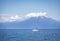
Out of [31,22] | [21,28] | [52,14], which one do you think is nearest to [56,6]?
[52,14]

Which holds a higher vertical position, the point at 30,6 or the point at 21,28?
the point at 30,6

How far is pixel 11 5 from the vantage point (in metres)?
1.81

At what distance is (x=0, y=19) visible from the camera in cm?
177

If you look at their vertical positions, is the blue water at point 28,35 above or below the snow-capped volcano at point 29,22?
below

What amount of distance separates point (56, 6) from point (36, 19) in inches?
13.4

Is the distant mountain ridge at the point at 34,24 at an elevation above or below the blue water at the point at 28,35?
above

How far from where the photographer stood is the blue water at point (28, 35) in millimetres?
1747

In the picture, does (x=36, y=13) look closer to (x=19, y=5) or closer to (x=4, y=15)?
(x=19, y=5)

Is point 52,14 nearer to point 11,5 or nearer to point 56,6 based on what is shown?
point 56,6

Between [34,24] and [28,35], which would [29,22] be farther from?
[28,35]

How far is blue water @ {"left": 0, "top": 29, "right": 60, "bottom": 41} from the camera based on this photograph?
1747 millimetres

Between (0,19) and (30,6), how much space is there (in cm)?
45

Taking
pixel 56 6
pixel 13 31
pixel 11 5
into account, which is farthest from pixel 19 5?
pixel 56 6

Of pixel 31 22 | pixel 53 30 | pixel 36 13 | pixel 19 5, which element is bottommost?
pixel 53 30
